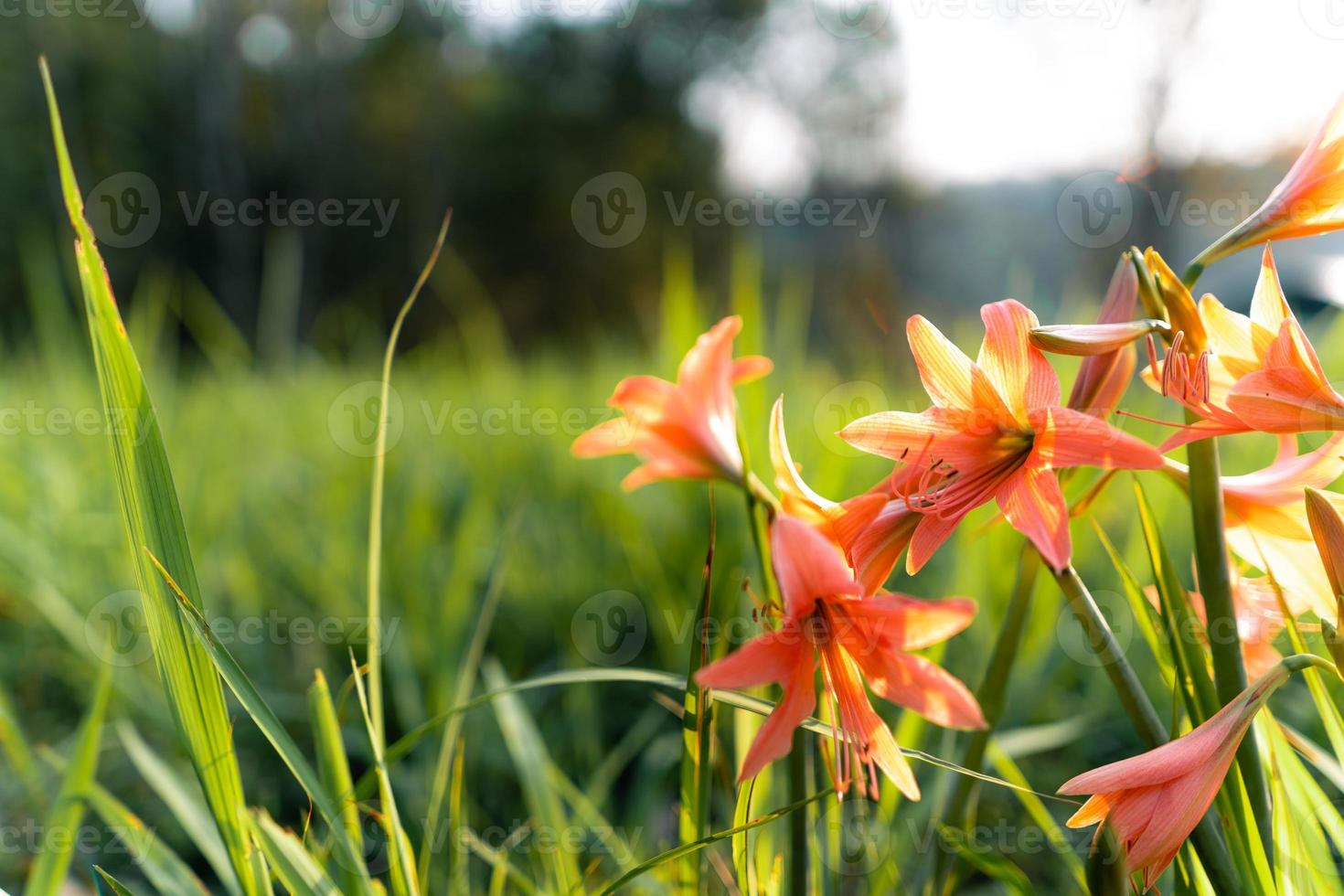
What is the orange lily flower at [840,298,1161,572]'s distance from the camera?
57cm

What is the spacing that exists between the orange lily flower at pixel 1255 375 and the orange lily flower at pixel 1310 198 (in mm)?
33

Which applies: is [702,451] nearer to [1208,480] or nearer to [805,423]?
[1208,480]

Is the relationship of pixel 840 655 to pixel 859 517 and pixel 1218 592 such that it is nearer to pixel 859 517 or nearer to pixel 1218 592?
pixel 859 517

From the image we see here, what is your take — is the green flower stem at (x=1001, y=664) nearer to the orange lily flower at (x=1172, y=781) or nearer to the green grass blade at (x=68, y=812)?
the orange lily flower at (x=1172, y=781)

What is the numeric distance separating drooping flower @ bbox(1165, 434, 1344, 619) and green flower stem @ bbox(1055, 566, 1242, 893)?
121mm

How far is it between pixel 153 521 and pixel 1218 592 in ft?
2.66

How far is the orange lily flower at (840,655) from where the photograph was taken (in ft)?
1.77

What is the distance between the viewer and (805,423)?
249 cm

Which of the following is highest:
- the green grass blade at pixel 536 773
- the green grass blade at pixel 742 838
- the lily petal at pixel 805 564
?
the lily petal at pixel 805 564

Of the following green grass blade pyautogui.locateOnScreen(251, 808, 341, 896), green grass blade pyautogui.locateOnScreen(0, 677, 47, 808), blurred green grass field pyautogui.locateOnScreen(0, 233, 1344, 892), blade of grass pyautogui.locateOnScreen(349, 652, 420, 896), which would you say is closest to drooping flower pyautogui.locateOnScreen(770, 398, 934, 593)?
blurred green grass field pyautogui.locateOnScreen(0, 233, 1344, 892)

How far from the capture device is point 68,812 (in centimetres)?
90

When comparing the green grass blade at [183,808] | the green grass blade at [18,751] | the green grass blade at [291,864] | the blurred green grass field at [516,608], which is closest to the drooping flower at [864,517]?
the blurred green grass field at [516,608]

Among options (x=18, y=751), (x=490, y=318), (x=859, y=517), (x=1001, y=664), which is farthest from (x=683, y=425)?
(x=490, y=318)

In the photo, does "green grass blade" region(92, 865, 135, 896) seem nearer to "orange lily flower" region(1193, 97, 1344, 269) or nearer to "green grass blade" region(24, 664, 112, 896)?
"green grass blade" region(24, 664, 112, 896)
